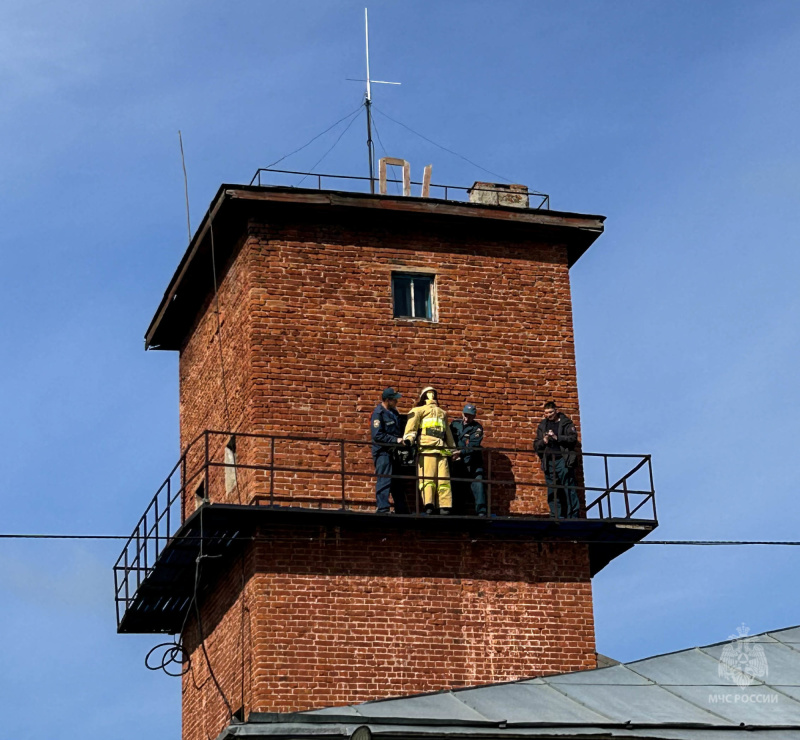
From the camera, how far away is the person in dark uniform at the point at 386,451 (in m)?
25.7

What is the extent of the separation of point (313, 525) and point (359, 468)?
1.14 m

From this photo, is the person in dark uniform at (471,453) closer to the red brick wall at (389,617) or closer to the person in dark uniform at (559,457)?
the red brick wall at (389,617)

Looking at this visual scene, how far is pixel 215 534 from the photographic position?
25625 mm

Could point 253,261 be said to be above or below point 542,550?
above

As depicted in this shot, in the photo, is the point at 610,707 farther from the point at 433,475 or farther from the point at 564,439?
the point at 564,439

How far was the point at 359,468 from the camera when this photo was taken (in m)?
26.2

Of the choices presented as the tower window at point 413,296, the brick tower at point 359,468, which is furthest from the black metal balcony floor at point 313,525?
the tower window at point 413,296

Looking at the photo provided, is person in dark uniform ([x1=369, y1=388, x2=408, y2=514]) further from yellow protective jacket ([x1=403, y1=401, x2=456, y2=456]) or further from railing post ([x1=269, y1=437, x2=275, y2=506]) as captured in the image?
railing post ([x1=269, y1=437, x2=275, y2=506])

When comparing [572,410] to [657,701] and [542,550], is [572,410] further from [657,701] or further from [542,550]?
[657,701]

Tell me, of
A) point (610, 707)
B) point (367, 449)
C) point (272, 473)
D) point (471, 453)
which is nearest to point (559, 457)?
point (471, 453)

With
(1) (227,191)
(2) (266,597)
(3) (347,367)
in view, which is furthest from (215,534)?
(1) (227,191)

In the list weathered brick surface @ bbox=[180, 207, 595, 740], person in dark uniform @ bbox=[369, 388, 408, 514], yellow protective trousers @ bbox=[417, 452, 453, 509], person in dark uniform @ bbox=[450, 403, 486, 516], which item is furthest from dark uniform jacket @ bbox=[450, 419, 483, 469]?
person in dark uniform @ bbox=[369, 388, 408, 514]

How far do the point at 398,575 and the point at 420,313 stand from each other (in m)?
4.05

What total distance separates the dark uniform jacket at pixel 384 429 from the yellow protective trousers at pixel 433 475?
44cm
